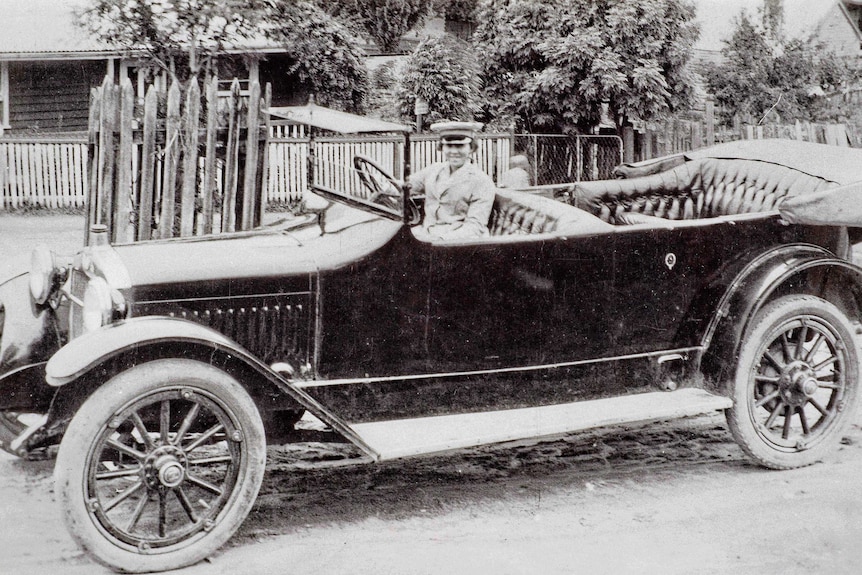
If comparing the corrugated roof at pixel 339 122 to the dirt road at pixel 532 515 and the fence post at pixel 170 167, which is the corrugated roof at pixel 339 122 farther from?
the fence post at pixel 170 167

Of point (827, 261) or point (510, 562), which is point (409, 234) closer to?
point (510, 562)

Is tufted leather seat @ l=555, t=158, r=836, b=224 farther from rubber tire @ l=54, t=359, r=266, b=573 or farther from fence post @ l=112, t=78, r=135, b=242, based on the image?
fence post @ l=112, t=78, r=135, b=242

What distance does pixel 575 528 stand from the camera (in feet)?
12.3

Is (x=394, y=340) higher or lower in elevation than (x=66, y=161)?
lower

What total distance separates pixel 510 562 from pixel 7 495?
7.56 ft

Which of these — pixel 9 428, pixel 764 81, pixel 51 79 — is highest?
pixel 764 81

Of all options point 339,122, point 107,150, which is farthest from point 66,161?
point 339,122

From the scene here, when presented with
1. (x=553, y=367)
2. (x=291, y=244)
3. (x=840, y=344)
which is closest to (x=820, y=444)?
(x=840, y=344)

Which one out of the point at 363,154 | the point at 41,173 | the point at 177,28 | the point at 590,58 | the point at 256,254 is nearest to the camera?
the point at 256,254

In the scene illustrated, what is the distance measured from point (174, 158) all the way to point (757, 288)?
4148 mm

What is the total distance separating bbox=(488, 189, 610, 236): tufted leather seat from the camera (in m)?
4.16

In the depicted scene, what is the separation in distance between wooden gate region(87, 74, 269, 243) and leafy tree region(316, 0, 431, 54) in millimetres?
28540

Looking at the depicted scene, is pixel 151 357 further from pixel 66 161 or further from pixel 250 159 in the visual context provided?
pixel 66 161

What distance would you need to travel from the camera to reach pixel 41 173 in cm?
1589
